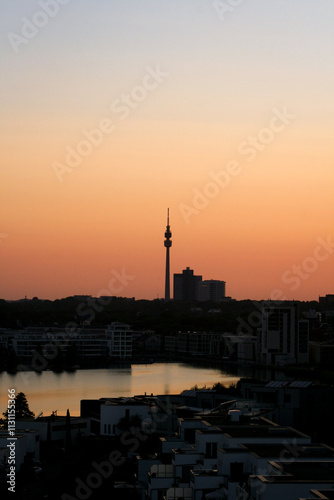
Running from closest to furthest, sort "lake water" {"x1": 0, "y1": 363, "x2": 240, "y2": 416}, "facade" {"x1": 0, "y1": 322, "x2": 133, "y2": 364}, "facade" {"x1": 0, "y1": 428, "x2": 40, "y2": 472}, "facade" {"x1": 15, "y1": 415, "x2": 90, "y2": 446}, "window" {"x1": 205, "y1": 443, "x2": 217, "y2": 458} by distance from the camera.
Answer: "window" {"x1": 205, "y1": 443, "x2": 217, "y2": 458}
"facade" {"x1": 0, "y1": 428, "x2": 40, "y2": 472}
"facade" {"x1": 15, "y1": 415, "x2": 90, "y2": 446}
"lake water" {"x1": 0, "y1": 363, "x2": 240, "y2": 416}
"facade" {"x1": 0, "y1": 322, "x2": 133, "y2": 364}

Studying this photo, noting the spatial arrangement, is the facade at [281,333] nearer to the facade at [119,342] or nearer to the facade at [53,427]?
the facade at [119,342]

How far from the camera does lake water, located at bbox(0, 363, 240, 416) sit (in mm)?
8789

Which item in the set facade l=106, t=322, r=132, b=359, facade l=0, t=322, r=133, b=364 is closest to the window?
facade l=0, t=322, r=133, b=364

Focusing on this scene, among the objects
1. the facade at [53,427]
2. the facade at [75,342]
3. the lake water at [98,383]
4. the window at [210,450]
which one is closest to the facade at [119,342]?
the facade at [75,342]

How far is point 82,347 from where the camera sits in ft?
58.0

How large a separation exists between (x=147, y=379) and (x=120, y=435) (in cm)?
719

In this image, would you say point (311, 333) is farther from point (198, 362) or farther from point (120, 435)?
point (120, 435)

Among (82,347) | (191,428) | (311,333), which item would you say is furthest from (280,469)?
(311,333)

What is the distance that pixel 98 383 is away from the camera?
1174cm

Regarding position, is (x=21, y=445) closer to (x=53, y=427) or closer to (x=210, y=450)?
(x=53, y=427)

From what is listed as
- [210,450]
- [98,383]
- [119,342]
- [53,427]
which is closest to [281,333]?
[119,342]

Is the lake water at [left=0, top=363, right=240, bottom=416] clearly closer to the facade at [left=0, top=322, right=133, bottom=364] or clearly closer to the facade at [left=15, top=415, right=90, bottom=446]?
the facade at [left=0, top=322, right=133, bottom=364]

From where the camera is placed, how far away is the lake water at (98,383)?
8.79 meters

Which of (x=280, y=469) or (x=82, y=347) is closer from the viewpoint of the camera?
(x=280, y=469)
